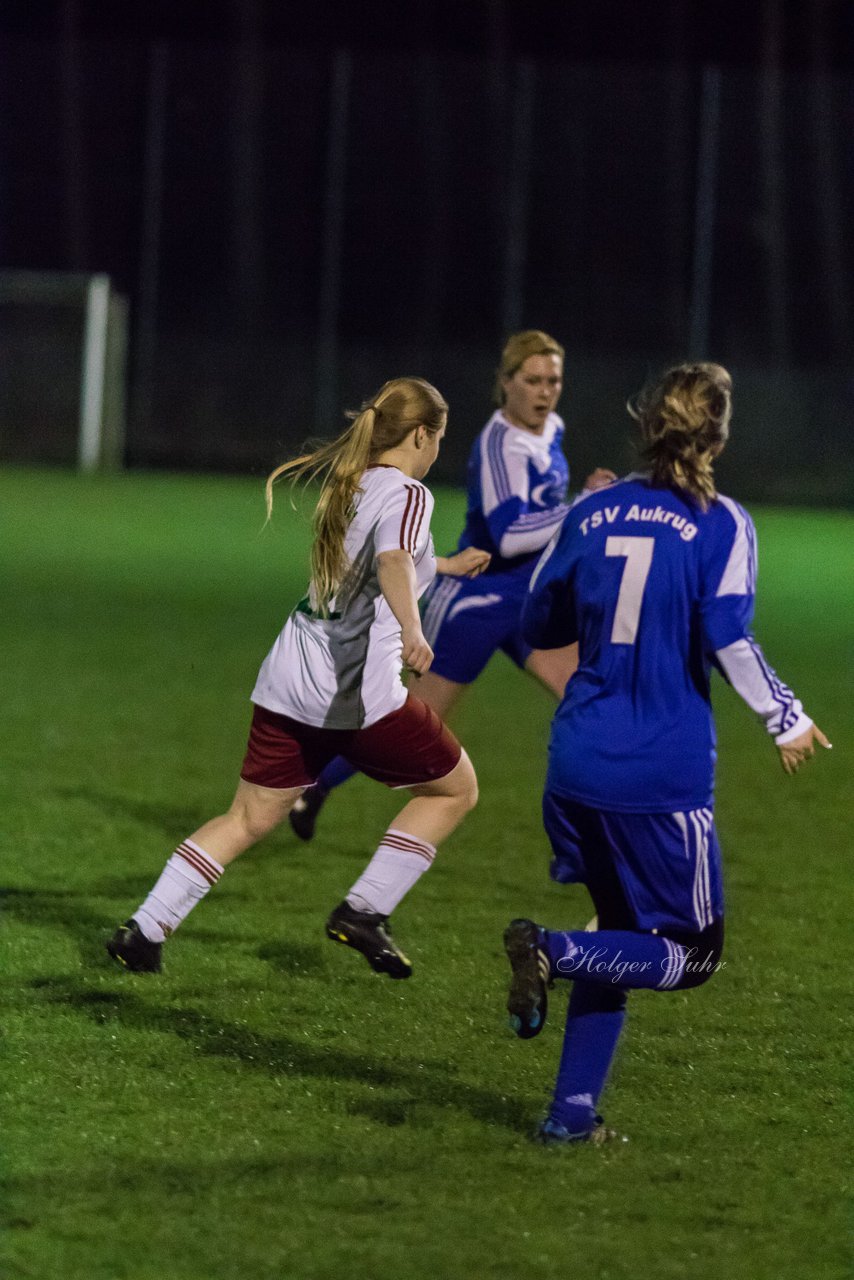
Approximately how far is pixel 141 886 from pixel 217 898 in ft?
0.84

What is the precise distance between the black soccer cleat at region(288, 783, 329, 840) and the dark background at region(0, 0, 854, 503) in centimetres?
1786

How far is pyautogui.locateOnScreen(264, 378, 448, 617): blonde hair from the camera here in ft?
Result: 14.9

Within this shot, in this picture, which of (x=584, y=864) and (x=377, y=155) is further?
(x=377, y=155)

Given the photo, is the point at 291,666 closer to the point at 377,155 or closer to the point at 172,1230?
the point at 172,1230

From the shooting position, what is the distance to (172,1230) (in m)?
3.44

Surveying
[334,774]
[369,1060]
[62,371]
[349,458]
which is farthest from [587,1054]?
[62,371]

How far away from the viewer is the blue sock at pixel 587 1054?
3949mm

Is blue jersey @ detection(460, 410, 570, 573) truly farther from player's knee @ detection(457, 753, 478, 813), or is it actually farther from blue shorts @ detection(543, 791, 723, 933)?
blue shorts @ detection(543, 791, 723, 933)

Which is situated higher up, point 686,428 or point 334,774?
point 686,428

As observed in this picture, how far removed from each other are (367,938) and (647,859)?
1001 mm

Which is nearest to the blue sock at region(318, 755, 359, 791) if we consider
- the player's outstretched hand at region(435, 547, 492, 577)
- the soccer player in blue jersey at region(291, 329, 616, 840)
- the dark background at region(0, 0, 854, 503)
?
the soccer player in blue jersey at region(291, 329, 616, 840)

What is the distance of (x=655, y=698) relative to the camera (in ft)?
12.4

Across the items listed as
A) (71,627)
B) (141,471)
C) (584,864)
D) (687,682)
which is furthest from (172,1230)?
(141,471)

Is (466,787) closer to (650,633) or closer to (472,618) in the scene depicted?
(650,633)
